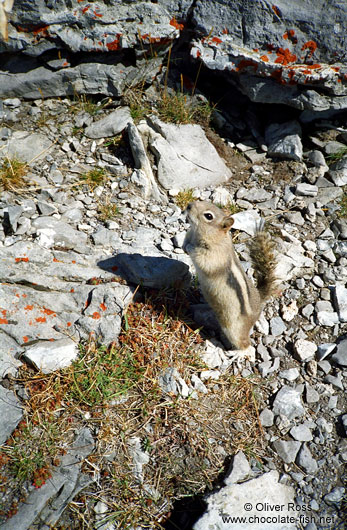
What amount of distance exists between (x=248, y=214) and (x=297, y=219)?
2.37 ft

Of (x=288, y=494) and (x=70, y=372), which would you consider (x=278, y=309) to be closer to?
(x=288, y=494)

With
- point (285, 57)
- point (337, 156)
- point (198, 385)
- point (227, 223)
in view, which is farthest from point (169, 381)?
point (285, 57)

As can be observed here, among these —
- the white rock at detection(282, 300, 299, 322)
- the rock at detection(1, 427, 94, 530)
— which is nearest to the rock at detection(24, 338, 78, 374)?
the rock at detection(1, 427, 94, 530)

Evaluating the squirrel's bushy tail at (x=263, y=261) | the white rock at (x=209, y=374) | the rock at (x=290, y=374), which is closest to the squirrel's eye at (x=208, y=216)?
the squirrel's bushy tail at (x=263, y=261)

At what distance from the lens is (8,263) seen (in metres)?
4.64

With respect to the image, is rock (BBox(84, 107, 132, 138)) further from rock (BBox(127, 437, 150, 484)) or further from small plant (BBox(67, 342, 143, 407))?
rock (BBox(127, 437, 150, 484))

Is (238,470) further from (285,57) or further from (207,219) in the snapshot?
(285,57)

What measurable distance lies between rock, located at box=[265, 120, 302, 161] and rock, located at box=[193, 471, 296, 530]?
183 inches

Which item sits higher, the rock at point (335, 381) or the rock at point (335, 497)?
the rock at point (335, 381)

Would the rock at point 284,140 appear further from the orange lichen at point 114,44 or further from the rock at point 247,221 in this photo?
the orange lichen at point 114,44

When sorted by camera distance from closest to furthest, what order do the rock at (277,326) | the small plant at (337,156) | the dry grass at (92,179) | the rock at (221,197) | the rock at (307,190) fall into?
the rock at (277,326)
the dry grass at (92,179)
the rock at (221,197)
the rock at (307,190)
the small plant at (337,156)

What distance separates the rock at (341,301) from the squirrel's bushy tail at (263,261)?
0.97 m

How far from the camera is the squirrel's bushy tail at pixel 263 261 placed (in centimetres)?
444

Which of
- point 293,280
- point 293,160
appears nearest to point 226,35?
point 293,160
